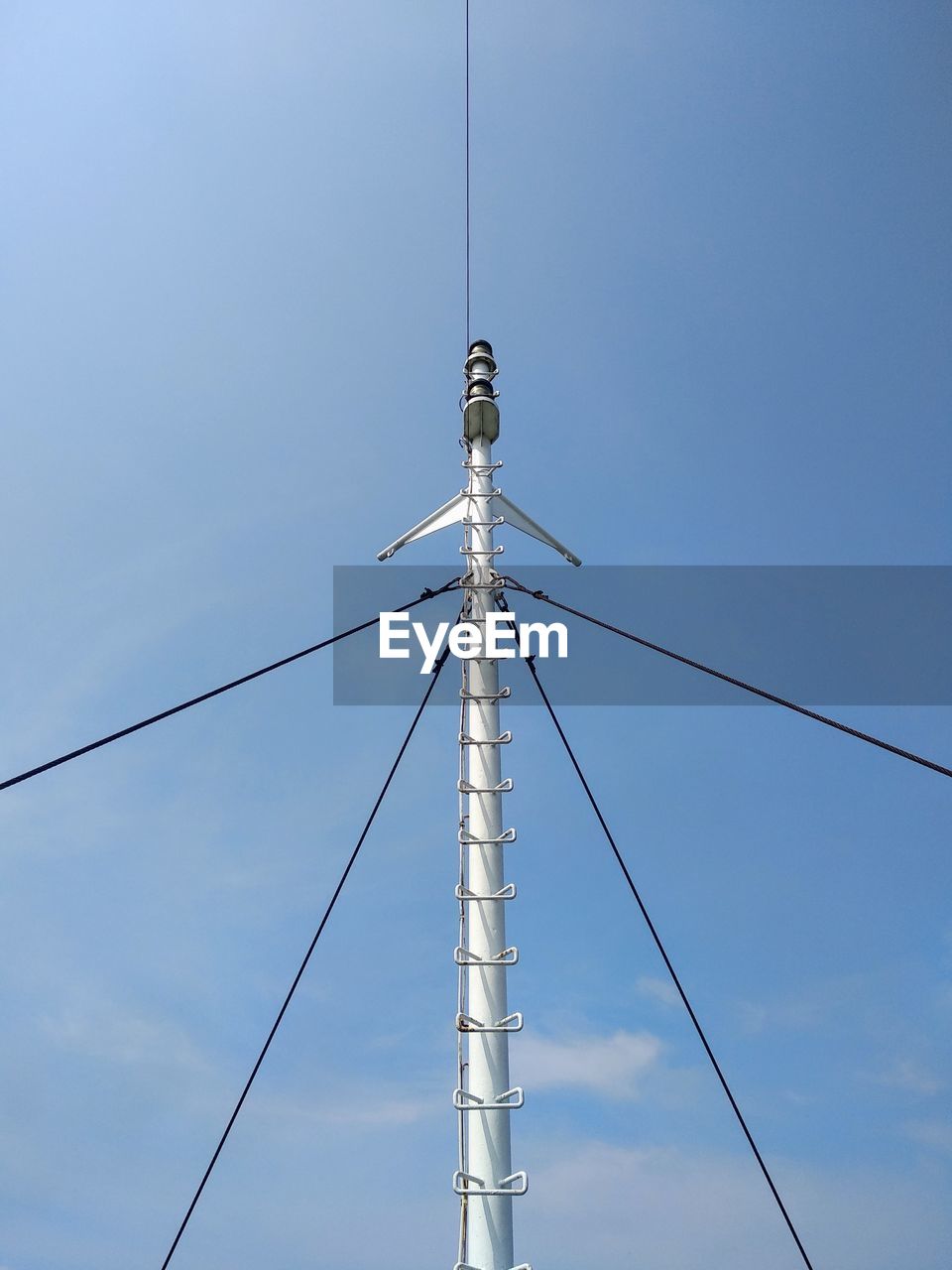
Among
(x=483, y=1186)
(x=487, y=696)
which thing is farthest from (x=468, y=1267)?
(x=487, y=696)

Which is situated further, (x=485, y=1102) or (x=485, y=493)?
(x=485, y=493)

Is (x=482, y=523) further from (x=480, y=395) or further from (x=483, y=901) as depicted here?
(x=483, y=901)

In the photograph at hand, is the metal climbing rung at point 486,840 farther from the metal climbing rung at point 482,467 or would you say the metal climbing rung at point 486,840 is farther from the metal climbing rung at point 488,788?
the metal climbing rung at point 482,467

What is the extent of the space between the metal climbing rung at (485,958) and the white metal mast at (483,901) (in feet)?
0.04

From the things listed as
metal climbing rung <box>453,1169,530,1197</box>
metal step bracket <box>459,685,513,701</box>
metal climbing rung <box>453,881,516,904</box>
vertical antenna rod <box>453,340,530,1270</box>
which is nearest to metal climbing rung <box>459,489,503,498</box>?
vertical antenna rod <box>453,340,530,1270</box>

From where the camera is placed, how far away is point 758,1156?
36.7ft

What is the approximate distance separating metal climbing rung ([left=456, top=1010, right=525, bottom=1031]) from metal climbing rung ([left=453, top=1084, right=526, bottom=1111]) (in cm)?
65

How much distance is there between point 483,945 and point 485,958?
167 mm

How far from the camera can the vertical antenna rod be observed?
9.05 meters

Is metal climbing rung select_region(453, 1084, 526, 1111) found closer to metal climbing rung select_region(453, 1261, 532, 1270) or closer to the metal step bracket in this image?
metal climbing rung select_region(453, 1261, 532, 1270)

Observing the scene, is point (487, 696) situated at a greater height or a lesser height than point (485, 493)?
lesser

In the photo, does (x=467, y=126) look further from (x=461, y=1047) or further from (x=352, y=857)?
(x=461, y=1047)

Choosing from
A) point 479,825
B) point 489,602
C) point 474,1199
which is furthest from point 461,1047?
point 489,602

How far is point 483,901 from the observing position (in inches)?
418
